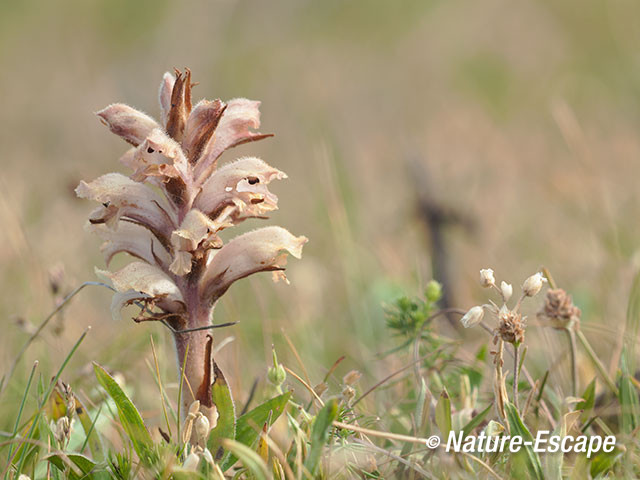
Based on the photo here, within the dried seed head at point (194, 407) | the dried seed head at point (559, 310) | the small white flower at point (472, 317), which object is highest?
the dried seed head at point (559, 310)

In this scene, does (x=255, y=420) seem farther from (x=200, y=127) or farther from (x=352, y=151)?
(x=352, y=151)

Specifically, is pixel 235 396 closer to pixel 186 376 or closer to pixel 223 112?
pixel 186 376

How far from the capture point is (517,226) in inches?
198

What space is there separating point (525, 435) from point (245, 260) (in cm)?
79

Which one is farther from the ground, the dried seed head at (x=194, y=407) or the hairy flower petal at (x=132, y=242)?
the hairy flower petal at (x=132, y=242)

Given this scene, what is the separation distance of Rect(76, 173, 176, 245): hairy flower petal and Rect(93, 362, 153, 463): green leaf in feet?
1.21

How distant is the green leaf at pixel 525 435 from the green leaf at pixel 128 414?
86 cm

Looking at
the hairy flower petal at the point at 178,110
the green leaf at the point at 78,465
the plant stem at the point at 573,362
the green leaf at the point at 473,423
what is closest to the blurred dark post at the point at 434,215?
the plant stem at the point at 573,362

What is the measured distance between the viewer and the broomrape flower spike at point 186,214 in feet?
5.92

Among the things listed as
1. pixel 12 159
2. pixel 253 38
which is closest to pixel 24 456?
pixel 12 159

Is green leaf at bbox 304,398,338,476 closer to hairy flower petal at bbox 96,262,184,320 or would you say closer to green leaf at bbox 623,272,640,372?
hairy flower petal at bbox 96,262,184,320

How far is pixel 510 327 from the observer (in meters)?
1.68

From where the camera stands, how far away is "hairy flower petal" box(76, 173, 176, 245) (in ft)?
6.04

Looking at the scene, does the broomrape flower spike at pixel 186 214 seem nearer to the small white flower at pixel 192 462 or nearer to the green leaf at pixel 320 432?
the small white flower at pixel 192 462
